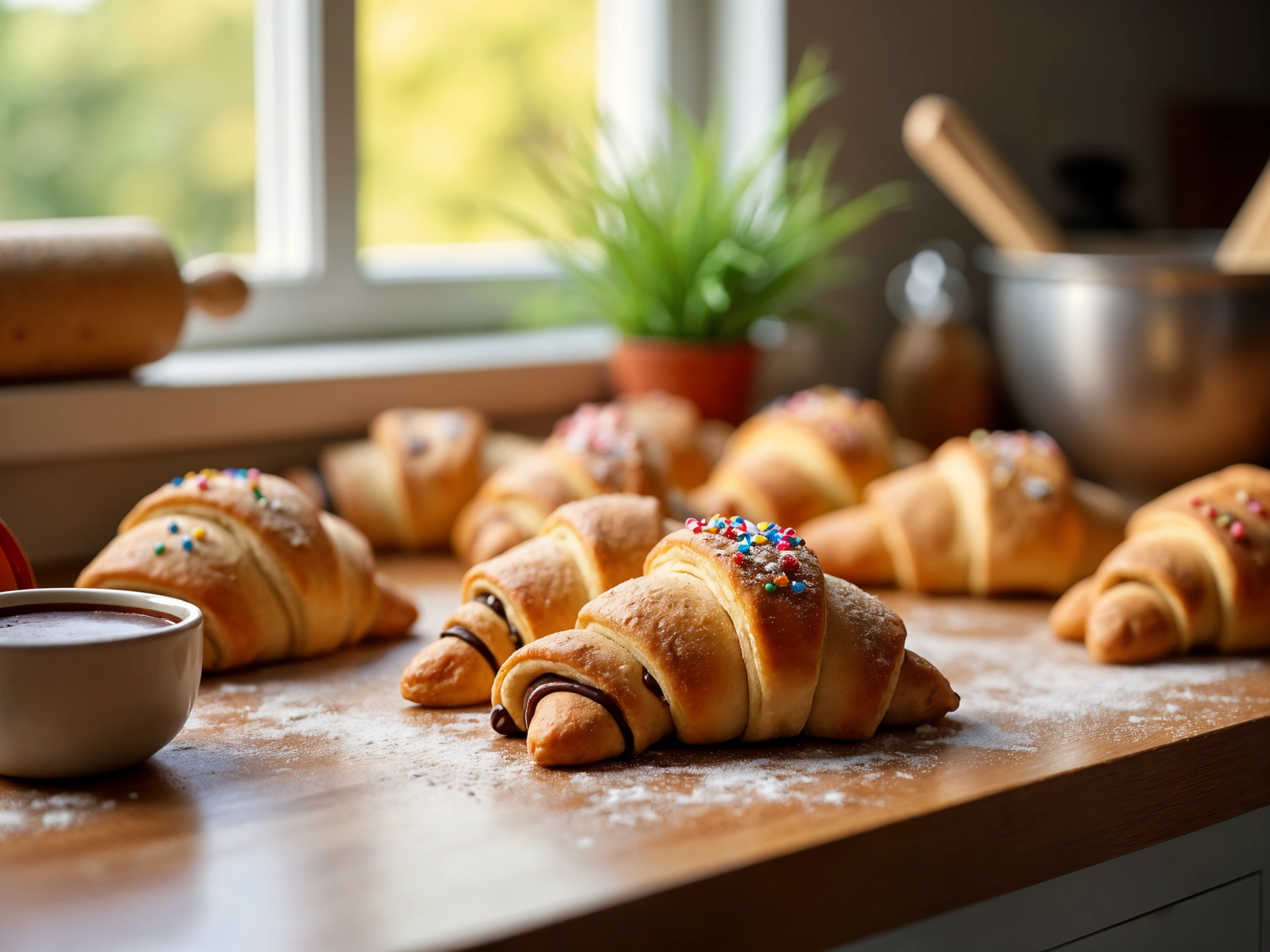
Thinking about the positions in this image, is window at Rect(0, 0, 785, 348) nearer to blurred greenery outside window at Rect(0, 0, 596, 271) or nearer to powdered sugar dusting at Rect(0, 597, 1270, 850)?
blurred greenery outside window at Rect(0, 0, 596, 271)

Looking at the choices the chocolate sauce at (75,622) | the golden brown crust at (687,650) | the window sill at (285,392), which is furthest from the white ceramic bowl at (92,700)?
the window sill at (285,392)

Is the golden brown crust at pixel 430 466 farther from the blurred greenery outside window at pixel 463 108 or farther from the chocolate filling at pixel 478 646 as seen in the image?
the chocolate filling at pixel 478 646

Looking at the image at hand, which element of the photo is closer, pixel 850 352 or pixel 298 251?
pixel 298 251

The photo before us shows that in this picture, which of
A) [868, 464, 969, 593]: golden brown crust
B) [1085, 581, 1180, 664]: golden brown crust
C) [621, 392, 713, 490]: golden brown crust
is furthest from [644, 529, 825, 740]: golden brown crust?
[621, 392, 713, 490]: golden brown crust

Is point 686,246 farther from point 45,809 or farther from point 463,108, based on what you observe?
point 45,809

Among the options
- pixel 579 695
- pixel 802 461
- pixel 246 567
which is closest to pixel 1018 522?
pixel 802 461

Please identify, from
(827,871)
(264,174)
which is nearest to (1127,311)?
(827,871)

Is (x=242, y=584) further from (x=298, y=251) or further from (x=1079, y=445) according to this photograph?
(x=1079, y=445)
